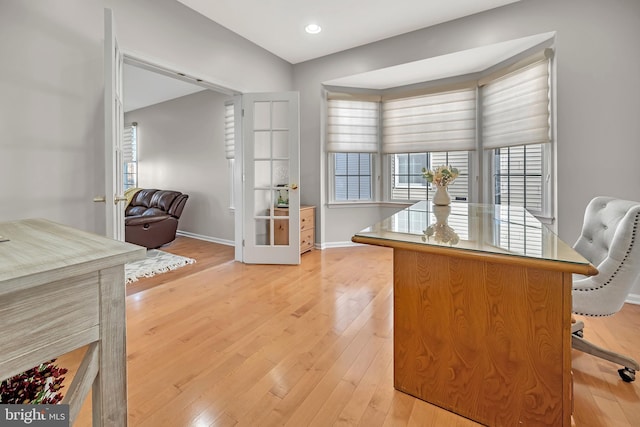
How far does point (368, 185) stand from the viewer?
189 inches

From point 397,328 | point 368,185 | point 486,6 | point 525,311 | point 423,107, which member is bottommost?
point 397,328

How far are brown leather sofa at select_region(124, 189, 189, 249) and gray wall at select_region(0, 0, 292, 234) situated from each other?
2194mm

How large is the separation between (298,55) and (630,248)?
3.98m

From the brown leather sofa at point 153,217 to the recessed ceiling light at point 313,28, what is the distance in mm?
3114

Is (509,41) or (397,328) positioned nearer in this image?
(397,328)

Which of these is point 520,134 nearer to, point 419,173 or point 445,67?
point 445,67

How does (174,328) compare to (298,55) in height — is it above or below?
below

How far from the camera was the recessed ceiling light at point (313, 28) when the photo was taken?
3.42 metres

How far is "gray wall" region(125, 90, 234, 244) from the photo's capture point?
511 centimetres

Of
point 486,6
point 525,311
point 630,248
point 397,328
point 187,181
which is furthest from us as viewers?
point 187,181

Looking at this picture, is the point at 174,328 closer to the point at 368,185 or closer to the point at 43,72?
the point at 43,72

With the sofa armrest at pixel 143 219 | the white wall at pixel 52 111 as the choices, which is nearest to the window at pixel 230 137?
the sofa armrest at pixel 143 219

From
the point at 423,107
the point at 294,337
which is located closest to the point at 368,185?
the point at 423,107

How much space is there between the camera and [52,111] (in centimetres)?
206
